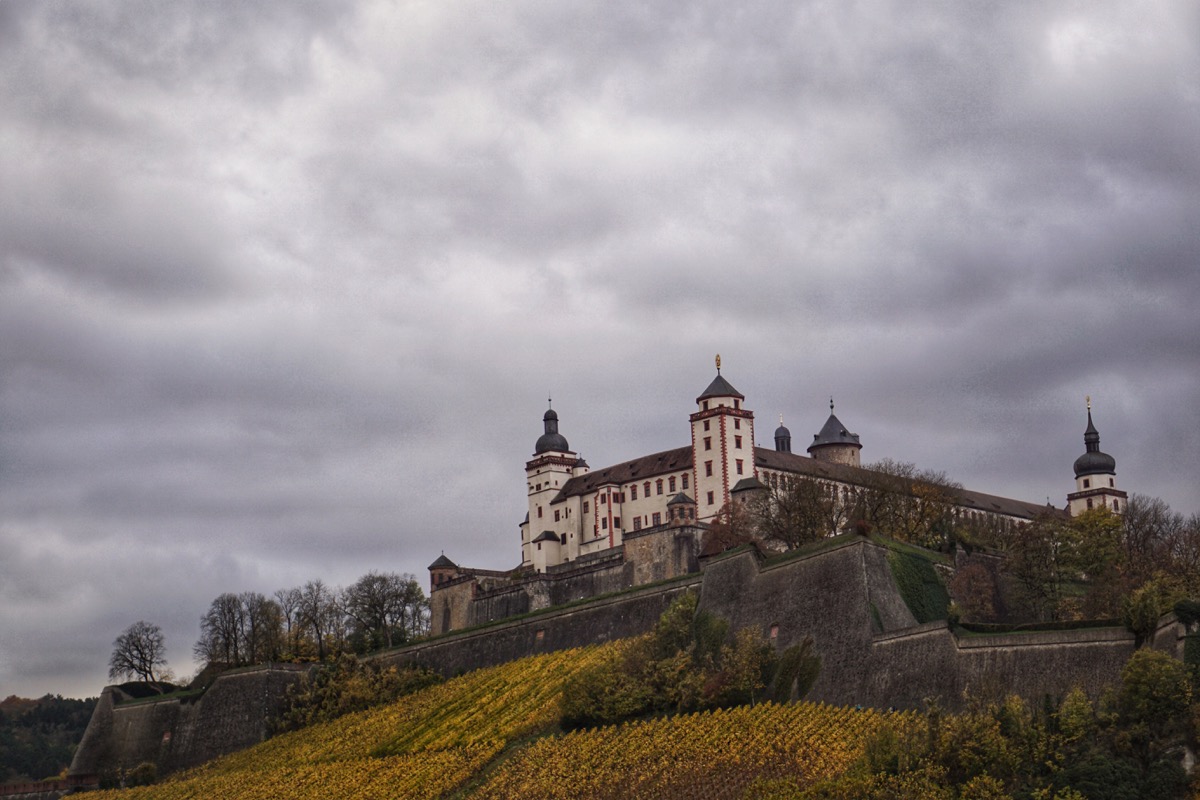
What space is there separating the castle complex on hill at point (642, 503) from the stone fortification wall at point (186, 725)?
11.5m

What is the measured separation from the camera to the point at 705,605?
59562 millimetres

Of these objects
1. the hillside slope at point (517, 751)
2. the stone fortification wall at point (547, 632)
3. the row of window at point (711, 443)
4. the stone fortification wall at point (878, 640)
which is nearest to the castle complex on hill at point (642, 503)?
the row of window at point (711, 443)

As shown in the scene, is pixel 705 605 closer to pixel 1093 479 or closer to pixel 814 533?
pixel 814 533

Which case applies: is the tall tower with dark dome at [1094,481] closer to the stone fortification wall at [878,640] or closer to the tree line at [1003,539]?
the tree line at [1003,539]

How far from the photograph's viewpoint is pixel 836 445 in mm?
101625

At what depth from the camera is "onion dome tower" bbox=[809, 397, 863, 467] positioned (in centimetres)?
10144

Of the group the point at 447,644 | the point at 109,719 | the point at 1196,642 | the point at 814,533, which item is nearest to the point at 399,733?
the point at 447,644

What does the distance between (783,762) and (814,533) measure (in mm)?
27911

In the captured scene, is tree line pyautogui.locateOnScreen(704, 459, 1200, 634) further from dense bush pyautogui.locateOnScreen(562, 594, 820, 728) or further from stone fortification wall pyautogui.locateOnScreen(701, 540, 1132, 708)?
dense bush pyautogui.locateOnScreen(562, 594, 820, 728)

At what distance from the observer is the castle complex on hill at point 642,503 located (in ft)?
255

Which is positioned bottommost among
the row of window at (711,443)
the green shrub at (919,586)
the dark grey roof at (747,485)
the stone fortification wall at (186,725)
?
the stone fortification wall at (186,725)

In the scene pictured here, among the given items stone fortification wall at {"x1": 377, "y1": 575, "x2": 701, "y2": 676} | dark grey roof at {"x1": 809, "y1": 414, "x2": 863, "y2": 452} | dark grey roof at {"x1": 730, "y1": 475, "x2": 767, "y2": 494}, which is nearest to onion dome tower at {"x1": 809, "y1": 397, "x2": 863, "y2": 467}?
dark grey roof at {"x1": 809, "y1": 414, "x2": 863, "y2": 452}

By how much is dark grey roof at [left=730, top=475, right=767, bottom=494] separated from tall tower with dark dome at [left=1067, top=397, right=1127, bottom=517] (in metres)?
35.4

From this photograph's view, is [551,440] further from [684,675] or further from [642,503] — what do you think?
[684,675]
